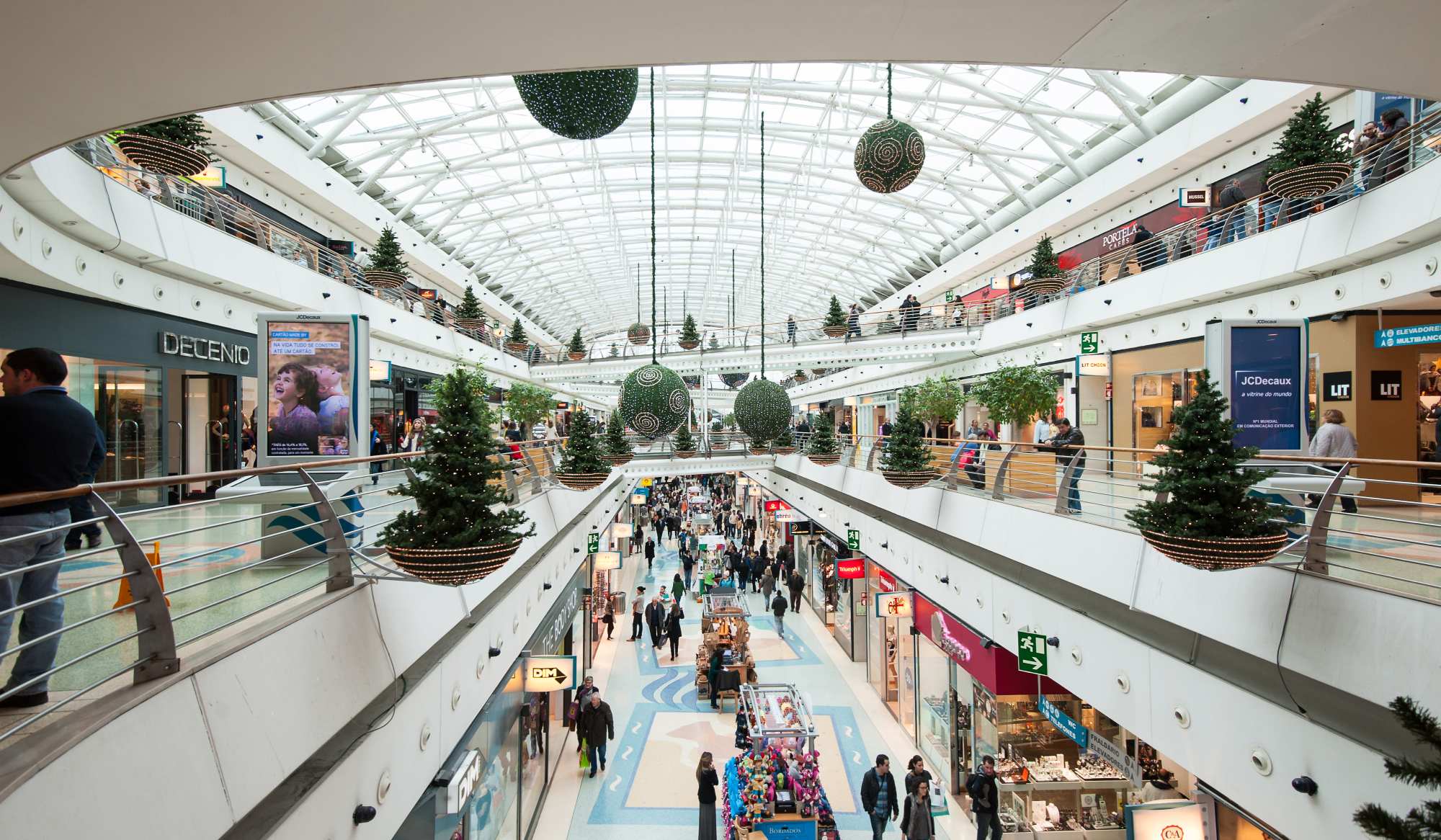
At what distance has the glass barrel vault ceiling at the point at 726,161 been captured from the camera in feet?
62.7

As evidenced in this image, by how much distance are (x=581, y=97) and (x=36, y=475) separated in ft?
9.24

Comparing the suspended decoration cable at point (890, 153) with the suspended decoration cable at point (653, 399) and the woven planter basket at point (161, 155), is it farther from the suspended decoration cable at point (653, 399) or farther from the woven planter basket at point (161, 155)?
the woven planter basket at point (161, 155)

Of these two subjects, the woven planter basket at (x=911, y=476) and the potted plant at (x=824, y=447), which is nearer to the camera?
the woven planter basket at (x=911, y=476)

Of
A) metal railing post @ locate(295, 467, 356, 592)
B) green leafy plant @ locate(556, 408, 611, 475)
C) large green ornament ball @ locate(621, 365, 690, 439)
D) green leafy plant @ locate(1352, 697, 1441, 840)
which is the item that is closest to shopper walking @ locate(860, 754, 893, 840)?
green leafy plant @ locate(556, 408, 611, 475)

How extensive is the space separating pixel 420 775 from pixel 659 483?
44.2 meters

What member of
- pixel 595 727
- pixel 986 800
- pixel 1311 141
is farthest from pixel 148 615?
pixel 1311 141

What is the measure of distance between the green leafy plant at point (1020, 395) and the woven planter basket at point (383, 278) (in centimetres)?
1303

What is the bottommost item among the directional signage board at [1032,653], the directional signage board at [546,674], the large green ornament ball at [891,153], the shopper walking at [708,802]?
the shopper walking at [708,802]

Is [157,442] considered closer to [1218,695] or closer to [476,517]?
[476,517]

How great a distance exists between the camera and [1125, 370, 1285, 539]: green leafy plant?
3.80 meters

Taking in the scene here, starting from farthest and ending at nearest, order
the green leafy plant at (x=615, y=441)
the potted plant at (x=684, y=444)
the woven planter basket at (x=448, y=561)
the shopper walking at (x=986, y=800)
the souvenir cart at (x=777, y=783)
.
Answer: the potted plant at (x=684, y=444) < the green leafy plant at (x=615, y=441) < the shopper walking at (x=986, y=800) < the souvenir cart at (x=777, y=783) < the woven planter basket at (x=448, y=561)

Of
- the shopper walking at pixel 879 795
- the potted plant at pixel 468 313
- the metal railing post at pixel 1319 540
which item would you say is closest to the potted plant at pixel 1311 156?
the metal railing post at pixel 1319 540

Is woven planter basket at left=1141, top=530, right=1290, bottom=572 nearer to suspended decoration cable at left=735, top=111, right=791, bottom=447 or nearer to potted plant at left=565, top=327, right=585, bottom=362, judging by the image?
suspended decoration cable at left=735, top=111, right=791, bottom=447

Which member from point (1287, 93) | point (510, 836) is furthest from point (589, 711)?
point (1287, 93)
